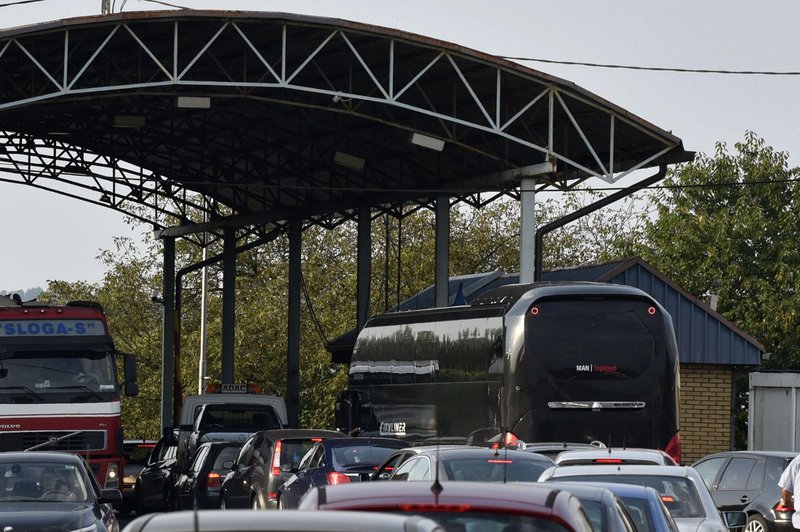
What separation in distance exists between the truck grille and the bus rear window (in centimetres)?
796

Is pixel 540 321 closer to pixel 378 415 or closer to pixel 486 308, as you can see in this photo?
pixel 486 308

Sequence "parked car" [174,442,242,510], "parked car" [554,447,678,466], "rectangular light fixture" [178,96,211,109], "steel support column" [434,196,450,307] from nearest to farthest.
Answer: "parked car" [554,447,678,466]
"parked car" [174,442,242,510]
"rectangular light fixture" [178,96,211,109]
"steel support column" [434,196,450,307]

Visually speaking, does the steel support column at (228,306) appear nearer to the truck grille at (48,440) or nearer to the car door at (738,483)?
the truck grille at (48,440)

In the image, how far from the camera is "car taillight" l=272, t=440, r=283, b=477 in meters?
21.2

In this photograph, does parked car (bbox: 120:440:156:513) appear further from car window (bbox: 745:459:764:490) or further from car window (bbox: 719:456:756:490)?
car window (bbox: 745:459:764:490)

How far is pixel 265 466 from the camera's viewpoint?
70.9 ft

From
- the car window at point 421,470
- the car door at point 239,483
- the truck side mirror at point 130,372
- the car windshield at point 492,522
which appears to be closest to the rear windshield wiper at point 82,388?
the truck side mirror at point 130,372

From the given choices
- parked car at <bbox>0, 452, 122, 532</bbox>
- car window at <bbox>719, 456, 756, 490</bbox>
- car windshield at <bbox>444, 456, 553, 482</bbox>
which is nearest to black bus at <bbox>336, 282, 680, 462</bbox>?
car window at <bbox>719, 456, 756, 490</bbox>

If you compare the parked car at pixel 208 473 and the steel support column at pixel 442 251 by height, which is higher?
the steel support column at pixel 442 251

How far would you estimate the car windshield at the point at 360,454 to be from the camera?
1933 cm

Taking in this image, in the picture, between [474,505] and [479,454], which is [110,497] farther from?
[474,505]

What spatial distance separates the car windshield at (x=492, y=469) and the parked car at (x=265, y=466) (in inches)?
257

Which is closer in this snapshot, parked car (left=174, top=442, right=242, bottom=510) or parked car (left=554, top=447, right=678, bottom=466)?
parked car (left=554, top=447, right=678, bottom=466)

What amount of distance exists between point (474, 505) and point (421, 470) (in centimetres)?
782
